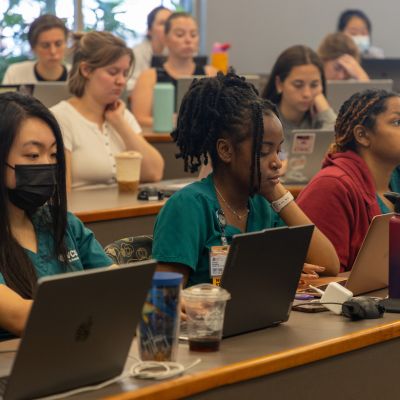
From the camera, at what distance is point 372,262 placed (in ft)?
7.39

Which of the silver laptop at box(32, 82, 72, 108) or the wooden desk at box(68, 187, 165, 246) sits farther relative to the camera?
the silver laptop at box(32, 82, 72, 108)

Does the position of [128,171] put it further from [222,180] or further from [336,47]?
[336,47]

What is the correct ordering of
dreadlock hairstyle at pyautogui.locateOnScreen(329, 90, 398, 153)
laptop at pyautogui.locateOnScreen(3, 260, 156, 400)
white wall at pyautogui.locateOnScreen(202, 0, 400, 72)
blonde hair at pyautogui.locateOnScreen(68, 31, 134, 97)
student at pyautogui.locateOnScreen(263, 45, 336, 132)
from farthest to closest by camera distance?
white wall at pyautogui.locateOnScreen(202, 0, 400, 72), student at pyautogui.locateOnScreen(263, 45, 336, 132), blonde hair at pyautogui.locateOnScreen(68, 31, 134, 97), dreadlock hairstyle at pyautogui.locateOnScreen(329, 90, 398, 153), laptop at pyautogui.locateOnScreen(3, 260, 156, 400)

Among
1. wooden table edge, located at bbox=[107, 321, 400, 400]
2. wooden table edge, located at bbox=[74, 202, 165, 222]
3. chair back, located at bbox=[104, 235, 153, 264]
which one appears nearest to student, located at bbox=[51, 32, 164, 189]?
wooden table edge, located at bbox=[74, 202, 165, 222]

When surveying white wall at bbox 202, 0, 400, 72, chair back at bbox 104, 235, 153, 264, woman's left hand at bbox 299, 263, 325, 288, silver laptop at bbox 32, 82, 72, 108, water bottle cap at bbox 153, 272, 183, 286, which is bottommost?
woman's left hand at bbox 299, 263, 325, 288

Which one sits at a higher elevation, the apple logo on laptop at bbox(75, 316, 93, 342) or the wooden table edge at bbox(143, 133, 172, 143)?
the apple logo on laptop at bbox(75, 316, 93, 342)

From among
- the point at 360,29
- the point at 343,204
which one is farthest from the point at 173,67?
the point at 343,204

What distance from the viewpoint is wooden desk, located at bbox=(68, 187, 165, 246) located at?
132 inches

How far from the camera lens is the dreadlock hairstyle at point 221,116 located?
2.29 metres

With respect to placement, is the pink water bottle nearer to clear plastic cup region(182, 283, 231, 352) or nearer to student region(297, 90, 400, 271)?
clear plastic cup region(182, 283, 231, 352)

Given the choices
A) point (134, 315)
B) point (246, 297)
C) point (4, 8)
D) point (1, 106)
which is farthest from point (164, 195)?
point (4, 8)

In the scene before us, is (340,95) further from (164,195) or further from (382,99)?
(382,99)

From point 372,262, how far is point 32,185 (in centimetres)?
78

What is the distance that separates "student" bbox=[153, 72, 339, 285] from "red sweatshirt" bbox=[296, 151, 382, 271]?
340 millimetres
